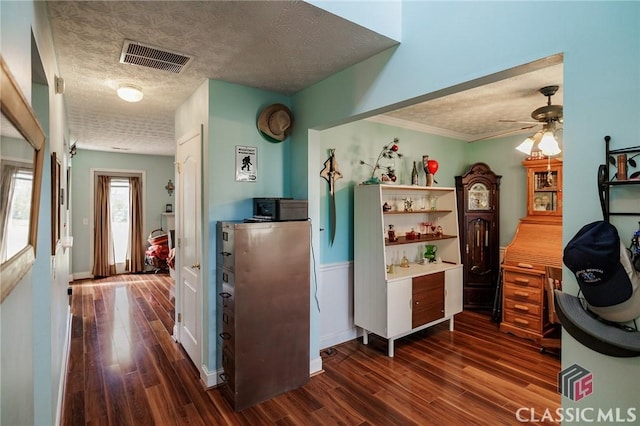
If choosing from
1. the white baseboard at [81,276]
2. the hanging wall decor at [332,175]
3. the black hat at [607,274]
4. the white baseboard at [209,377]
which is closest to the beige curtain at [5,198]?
the black hat at [607,274]

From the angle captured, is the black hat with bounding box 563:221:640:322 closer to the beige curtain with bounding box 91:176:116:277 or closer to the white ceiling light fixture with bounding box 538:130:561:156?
the white ceiling light fixture with bounding box 538:130:561:156

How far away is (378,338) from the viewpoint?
3.56 metres

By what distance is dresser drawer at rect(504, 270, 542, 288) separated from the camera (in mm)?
3480

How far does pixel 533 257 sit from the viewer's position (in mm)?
3562

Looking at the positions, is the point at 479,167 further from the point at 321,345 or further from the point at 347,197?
the point at 321,345

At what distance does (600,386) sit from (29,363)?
6.78 feet

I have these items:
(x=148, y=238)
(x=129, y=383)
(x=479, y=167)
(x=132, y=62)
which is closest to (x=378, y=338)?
(x=129, y=383)

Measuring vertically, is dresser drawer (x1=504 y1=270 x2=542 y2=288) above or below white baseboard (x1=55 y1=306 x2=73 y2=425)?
above

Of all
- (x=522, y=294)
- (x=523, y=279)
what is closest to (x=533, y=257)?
(x=523, y=279)

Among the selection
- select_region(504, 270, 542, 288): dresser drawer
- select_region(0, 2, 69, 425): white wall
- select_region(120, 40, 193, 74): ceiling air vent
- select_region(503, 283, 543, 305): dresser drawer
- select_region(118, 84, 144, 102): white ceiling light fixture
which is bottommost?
select_region(503, 283, 543, 305): dresser drawer

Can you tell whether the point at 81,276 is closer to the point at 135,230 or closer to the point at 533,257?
the point at 135,230

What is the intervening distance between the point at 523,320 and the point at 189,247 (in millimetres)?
3579

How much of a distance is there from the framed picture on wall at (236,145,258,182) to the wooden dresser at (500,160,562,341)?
3.01 m

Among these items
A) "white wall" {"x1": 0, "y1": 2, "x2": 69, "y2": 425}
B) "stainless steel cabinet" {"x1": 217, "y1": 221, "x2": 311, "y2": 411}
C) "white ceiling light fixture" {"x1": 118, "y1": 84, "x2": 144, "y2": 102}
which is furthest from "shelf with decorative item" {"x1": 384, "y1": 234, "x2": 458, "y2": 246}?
"white wall" {"x1": 0, "y1": 2, "x2": 69, "y2": 425}
